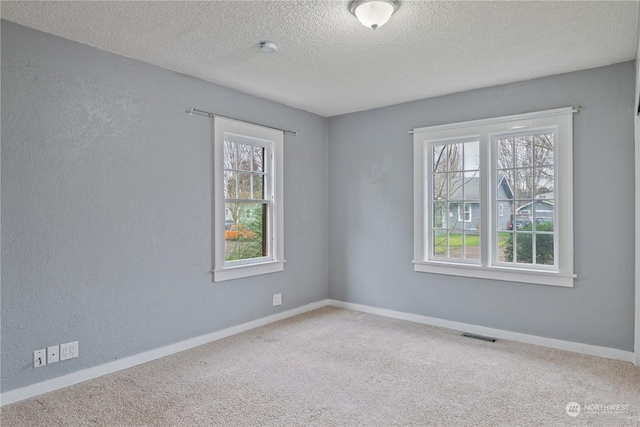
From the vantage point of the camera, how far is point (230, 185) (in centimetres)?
411

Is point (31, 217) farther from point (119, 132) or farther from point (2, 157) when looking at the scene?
point (119, 132)

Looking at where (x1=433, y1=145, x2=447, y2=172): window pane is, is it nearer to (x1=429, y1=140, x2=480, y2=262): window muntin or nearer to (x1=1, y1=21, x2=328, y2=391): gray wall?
(x1=429, y1=140, x2=480, y2=262): window muntin

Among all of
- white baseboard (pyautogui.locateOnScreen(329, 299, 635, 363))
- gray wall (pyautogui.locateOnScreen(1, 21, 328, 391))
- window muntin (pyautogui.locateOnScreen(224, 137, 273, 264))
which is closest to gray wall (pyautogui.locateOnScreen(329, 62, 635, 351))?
white baseboard (pyautogui.locateOnScreen(329, 299, 635, 363))

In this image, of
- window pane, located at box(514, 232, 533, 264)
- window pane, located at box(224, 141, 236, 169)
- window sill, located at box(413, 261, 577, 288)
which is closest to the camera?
window sill, located at box(413, 261, 577, 288)

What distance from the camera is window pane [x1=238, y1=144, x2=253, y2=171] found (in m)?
4.23

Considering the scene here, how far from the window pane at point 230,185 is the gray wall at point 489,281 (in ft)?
5.05

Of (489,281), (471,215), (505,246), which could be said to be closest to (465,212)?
(471,215)

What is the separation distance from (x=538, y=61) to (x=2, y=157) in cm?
405

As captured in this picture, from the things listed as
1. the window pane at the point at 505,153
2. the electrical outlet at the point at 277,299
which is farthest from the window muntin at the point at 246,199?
the window pane at the point at 505,153

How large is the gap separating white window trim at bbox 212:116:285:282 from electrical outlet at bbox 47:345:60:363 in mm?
1390

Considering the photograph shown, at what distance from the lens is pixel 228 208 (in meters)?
4.11

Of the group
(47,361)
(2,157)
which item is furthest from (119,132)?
(47,361)

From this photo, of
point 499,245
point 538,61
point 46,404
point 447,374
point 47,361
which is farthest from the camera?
point 499,245

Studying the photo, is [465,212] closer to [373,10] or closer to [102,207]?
[373,10]
